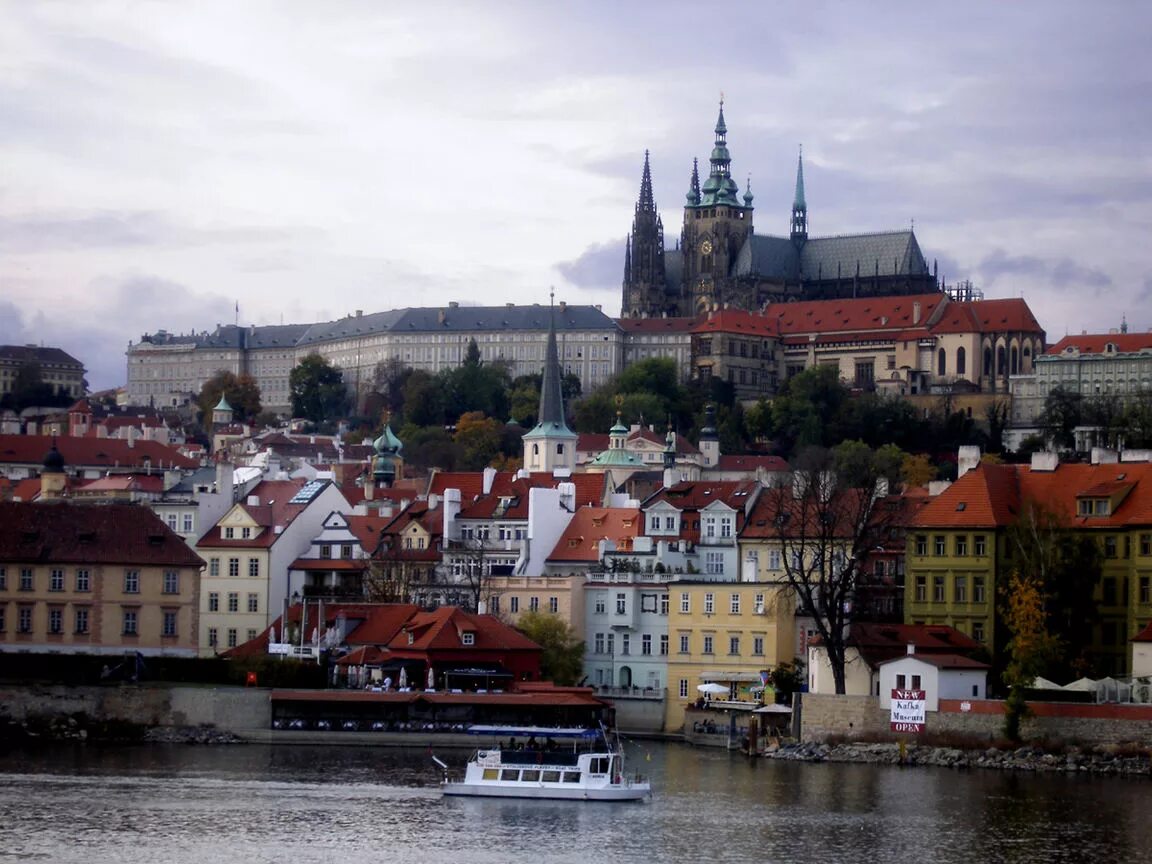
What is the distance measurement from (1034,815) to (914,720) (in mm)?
12304

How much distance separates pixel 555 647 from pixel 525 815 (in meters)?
22.0

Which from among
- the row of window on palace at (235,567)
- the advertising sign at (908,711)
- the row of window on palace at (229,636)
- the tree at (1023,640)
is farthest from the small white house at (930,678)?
the row of window on palace at (235,567)

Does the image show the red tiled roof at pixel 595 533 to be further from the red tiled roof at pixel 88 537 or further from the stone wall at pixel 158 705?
the stone wall at pixel 158 705

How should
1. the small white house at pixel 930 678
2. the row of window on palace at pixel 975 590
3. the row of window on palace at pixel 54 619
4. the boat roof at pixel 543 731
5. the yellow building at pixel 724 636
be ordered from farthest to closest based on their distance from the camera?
the yellow building at pixel 724 636, the row of window on palace at pixel 54 619, the row of window on palace at pixel 975 590, the small white house at pixel 930 678, the boat roof at pixel 543 731

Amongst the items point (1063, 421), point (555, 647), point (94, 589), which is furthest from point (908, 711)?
point (1063, 421)

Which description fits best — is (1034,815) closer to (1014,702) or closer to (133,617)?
(1014,702)

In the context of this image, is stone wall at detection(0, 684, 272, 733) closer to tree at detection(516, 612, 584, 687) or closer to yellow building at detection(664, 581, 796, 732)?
tree at detection(516, 612, 584, 687)

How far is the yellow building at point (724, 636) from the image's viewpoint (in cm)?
8131

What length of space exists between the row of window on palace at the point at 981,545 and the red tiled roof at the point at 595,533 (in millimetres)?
11990

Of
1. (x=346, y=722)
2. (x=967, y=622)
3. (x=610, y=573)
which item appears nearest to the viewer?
(x=346, y=722)

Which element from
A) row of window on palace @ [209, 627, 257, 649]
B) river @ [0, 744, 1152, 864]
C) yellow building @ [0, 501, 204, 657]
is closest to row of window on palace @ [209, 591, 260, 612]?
row of window on palace @ [209, 627, 257, 649]

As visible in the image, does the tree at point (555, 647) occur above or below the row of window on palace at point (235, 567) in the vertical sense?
below

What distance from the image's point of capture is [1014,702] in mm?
69312

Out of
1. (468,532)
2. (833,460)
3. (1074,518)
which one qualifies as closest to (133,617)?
A: (468,532)
